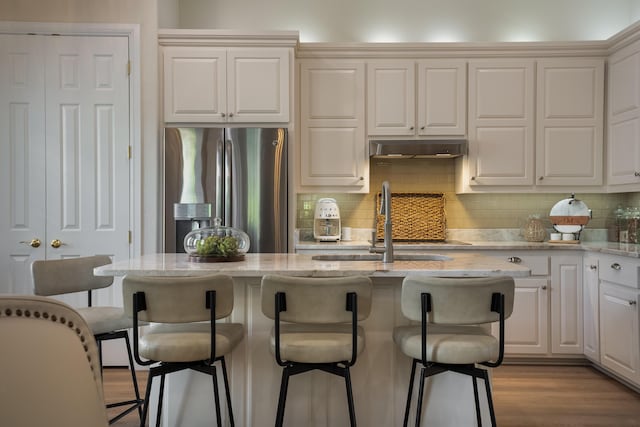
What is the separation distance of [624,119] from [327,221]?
243cm

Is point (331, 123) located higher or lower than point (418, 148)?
higher

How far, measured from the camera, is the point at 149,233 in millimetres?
3729

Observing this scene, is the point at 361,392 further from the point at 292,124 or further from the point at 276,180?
the point at 292,124

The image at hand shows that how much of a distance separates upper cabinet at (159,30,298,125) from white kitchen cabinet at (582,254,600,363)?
2500 mm

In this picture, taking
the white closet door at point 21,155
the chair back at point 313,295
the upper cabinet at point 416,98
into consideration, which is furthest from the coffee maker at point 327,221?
the chair back at point 313,295

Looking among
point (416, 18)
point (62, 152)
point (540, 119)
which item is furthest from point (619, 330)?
point (62, 152)

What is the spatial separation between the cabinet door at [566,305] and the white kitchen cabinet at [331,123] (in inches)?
67.0

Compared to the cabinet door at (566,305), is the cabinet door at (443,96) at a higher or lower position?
higher

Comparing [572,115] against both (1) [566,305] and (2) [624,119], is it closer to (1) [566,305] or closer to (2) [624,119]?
(2) [624,119]

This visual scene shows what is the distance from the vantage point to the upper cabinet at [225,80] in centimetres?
378

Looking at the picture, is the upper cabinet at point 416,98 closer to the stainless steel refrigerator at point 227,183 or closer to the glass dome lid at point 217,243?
the stainless steel refrigerator at point 227,183

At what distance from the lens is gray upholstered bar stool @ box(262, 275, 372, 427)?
1854 mm

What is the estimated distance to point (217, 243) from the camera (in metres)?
2.42

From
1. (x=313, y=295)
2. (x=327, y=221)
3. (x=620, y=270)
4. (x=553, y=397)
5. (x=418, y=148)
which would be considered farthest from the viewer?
(x=327, y=221)
